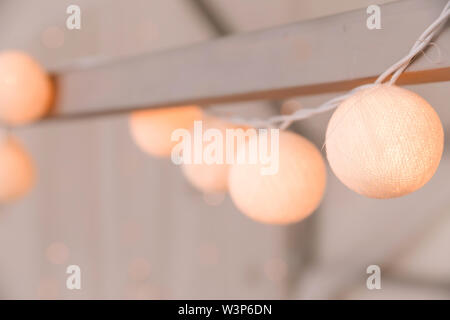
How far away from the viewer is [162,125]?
2.56ft

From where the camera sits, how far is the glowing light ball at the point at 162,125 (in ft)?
2.57

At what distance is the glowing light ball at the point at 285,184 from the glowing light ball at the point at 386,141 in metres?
0.09

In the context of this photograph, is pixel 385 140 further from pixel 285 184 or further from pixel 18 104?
pixel 18 104

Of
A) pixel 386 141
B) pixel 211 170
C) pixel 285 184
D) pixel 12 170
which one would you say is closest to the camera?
pixel 386 141

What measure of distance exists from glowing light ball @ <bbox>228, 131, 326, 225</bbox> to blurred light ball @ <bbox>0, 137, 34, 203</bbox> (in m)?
0.46

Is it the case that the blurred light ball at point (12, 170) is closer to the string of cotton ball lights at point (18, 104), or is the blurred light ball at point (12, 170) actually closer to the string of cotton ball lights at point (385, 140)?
the string of cotton ball lights at point (18, 104)

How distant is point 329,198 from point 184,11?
0.79 m

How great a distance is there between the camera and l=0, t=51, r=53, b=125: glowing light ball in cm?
76

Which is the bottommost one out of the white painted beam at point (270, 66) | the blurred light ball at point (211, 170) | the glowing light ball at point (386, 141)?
the glowing light ball at point (386, 141)

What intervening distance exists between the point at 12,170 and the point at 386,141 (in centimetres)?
66

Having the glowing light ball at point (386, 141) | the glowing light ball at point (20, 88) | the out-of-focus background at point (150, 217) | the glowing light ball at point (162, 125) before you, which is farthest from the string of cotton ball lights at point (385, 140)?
the out-of-focus background at point (150, 217)

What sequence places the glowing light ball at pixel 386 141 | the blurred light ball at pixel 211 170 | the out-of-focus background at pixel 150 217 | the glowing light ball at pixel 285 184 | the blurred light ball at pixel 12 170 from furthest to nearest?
1. the out-of-focus background at pixel 150 217
2. the blurred light ball at pixel 12 170
3. the blurred light ball at pixel 211 170
4. the glowing light ball at pixel 285 184
5. the glowing light ball at pixel 386 141

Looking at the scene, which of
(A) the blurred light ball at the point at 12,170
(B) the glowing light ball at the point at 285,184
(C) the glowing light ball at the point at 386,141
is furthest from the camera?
(A) the blurred light ball at the point at 12,170

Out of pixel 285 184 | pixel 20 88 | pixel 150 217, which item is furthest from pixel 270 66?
pixel 150 217
